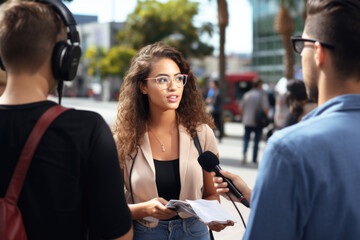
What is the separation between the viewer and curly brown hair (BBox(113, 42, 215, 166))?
294 cm

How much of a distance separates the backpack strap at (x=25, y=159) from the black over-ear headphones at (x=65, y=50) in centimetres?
20

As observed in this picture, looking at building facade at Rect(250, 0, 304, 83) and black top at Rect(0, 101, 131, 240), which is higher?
building facade at Rect(250, 0, 304, 83)

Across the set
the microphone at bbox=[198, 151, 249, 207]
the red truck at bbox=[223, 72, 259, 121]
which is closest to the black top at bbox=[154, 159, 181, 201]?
the microphone at bbox=[198, 151, 249, 207]

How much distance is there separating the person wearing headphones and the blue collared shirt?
19.4 inches

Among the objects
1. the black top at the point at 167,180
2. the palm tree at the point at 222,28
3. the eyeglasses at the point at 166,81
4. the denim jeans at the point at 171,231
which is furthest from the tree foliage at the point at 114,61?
the denim jeans at the point at 171,231

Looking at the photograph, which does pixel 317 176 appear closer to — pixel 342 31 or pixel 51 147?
pixel 342 31

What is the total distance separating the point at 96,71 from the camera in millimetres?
61750

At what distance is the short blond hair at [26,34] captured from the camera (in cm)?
155

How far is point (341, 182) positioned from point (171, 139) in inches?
66.1

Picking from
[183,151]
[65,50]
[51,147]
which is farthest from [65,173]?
[183,151]

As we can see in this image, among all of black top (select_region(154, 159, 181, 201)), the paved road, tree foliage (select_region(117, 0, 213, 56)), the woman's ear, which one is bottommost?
the paved road

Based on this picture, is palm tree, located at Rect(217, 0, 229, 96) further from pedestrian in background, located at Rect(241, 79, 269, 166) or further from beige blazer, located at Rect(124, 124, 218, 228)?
beige blazer, located at Rect(124, 124, 218, 228)

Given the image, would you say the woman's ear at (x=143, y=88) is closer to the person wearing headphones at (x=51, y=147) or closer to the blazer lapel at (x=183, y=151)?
the blazer lapel at (x=183, y=151)

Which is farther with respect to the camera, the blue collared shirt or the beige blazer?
the beige blazer
